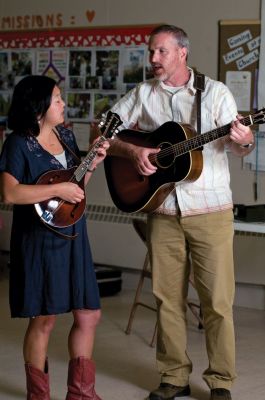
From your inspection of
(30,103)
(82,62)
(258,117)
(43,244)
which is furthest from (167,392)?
(82,62)

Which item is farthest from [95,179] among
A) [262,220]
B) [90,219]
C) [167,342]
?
[167,342]

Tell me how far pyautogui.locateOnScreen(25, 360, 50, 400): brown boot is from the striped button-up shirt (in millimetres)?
857

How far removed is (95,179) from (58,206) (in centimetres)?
298

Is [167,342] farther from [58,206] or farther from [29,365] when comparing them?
[58,206]

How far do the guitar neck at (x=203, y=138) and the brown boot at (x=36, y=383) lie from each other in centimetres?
108

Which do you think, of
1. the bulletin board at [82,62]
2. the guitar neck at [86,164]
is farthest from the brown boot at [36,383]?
the bulletin board at [82,62]

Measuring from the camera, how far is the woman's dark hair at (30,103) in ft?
9.96

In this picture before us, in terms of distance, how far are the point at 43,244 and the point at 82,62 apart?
128 inches

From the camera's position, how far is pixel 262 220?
449 centimetres

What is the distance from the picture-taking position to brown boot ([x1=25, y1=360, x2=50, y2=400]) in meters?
3.21

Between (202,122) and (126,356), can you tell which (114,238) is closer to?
(126,356)

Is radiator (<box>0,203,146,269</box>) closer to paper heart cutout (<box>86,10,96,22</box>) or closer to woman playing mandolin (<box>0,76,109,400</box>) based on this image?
paper heart cutout (<box>86,10,96,22</box>)

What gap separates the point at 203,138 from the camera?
Answer: 3191mm

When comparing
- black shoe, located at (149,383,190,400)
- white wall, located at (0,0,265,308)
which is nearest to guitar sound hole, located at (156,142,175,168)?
black shoe, located at (149,383,190,400)
